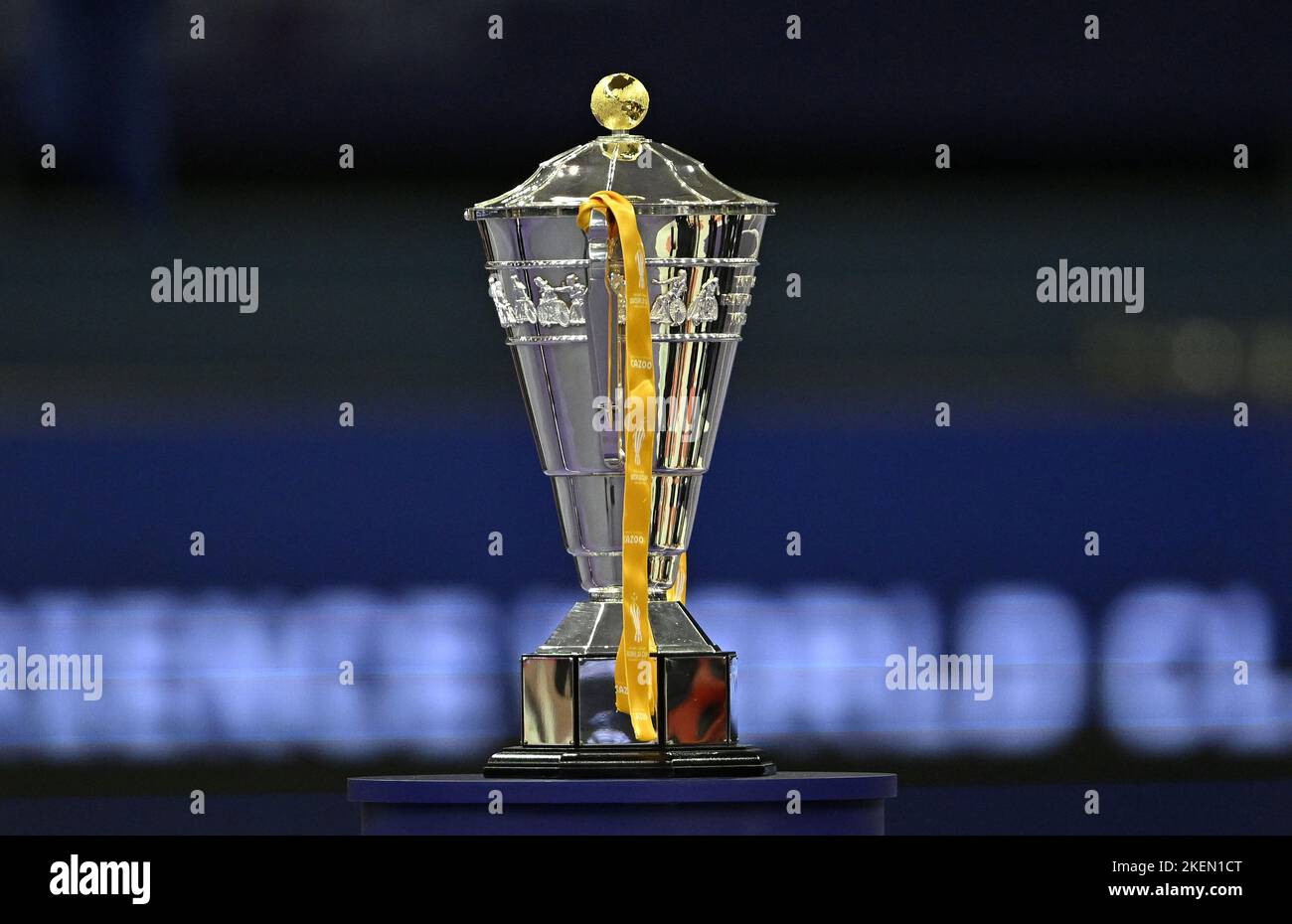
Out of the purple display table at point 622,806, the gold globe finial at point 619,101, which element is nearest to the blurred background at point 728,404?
the gold globe finial at point 619,101

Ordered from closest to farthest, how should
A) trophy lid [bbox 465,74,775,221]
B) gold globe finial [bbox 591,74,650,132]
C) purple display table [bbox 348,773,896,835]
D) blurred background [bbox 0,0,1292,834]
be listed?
purple display table [bbox 348,773,896,835] < trophy lid [bbox 465,74,775,221] < gold globe finial [bbox 591,74,650,132] < blurred background [bbox 0,0,1292,834]

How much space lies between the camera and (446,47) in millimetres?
5812

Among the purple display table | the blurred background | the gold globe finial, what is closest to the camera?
the purple display table

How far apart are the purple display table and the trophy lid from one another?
869 mm

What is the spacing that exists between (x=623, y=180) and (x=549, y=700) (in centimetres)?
81

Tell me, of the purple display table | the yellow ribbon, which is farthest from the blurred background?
the purple display table

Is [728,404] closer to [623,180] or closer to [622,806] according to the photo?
[623,180]

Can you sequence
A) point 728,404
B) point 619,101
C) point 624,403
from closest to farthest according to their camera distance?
point 624,403 → point 619,101 → point 728,404

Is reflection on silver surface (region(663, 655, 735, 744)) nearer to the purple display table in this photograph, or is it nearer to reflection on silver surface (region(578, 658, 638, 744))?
reflection on silver surface (region(578, 658, 638, 744))

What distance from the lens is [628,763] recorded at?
3242 mm

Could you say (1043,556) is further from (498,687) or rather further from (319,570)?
(319,570)

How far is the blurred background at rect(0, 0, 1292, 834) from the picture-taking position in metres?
5.71

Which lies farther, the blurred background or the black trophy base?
the blurred background

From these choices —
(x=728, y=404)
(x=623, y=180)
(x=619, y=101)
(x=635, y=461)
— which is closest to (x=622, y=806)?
(x=635, y=461)
